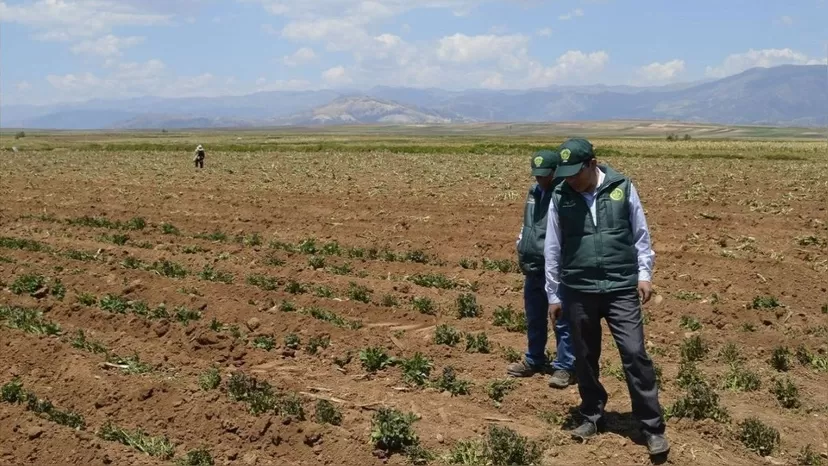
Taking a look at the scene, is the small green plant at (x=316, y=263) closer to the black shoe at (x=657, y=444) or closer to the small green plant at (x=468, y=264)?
the small green plant at (x=468, y=264)

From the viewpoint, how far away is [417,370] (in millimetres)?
7070

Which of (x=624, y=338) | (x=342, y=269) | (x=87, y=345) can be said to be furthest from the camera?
(x=342, y=269)

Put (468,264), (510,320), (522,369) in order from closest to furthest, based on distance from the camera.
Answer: (522,369)
(510,320)
(468,264)

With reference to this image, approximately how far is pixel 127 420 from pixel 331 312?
3271 millimetres

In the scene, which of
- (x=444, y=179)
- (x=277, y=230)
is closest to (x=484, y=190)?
(x=444, y=179)

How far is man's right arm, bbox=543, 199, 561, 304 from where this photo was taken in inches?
226

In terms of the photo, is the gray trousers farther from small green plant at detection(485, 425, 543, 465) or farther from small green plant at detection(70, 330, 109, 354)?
small green plant at detection(70, 330, 109, 354)

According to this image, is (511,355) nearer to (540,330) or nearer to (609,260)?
(540,330)

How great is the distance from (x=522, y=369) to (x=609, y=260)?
2.06 metres

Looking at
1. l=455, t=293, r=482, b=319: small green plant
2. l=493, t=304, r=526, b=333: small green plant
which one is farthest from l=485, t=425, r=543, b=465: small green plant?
l=455, t=293, r=482, b=319: small green plant

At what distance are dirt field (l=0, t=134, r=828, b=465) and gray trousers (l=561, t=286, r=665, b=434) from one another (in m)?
0.37

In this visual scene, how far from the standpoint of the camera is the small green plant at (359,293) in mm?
9883

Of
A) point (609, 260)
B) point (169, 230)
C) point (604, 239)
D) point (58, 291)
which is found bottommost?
point (58, 291)

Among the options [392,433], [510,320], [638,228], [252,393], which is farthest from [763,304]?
[252,393]
